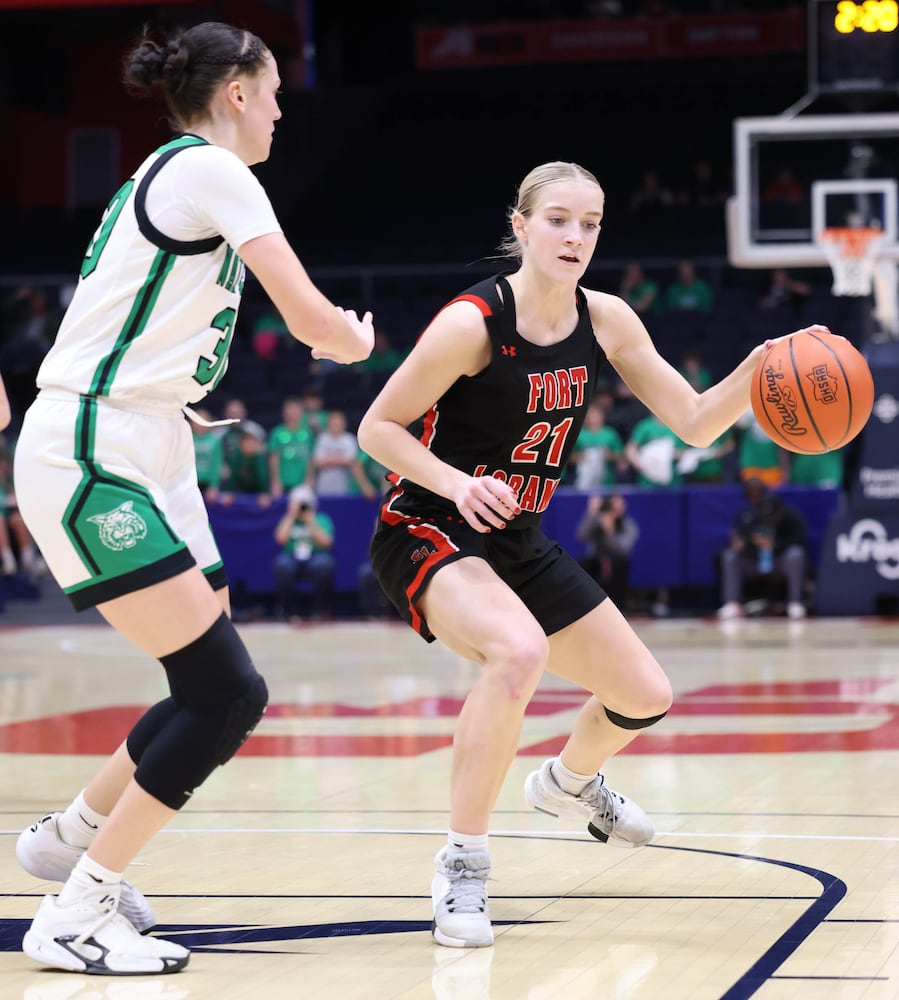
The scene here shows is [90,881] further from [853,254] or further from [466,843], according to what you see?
[853,254]

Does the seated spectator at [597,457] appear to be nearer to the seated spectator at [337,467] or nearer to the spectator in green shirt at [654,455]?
the spectator in green shirt at [654,455]

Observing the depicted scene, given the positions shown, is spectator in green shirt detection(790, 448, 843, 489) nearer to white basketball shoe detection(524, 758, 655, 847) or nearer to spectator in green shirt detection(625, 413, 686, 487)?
spectator in green shirt detection(625, 413, 686, 487)

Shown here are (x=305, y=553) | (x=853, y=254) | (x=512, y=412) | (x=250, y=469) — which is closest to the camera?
(x=512, y=412)

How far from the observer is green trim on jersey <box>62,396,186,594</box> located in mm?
3621

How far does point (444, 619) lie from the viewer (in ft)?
13.8

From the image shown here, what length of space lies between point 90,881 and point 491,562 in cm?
142

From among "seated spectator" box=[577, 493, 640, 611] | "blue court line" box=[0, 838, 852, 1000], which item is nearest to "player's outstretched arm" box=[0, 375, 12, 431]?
"blue court line" box=[0, 838, 852, 1000]

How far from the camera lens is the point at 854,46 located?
556 inches

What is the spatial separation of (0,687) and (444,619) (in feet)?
23.0

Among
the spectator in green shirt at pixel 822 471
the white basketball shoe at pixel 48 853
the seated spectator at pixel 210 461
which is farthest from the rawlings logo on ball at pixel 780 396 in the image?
the seated spectator at pixel 210 461

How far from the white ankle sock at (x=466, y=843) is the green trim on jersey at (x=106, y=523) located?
1061 mm

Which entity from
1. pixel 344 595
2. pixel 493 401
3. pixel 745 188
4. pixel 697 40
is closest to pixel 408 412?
pixel 493 401

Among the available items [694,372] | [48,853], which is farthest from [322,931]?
[694,372]

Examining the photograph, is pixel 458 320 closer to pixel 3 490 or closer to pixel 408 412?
pixel 408 412
